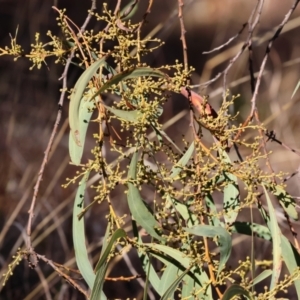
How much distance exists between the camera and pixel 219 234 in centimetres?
56

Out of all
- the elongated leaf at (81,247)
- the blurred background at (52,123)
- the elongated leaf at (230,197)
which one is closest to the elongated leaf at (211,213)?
the elongated leaf at (230,197)

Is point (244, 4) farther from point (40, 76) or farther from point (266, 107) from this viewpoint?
point (40, 76)

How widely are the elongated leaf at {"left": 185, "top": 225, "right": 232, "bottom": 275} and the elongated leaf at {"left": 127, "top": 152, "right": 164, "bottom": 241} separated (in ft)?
0.17

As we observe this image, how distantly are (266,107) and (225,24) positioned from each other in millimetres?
785

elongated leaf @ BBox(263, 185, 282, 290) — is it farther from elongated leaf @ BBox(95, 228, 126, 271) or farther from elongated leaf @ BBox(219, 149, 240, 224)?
elongated leaf @ BBox(95, 228, 126, 271)

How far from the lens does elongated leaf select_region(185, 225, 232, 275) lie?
0.55m

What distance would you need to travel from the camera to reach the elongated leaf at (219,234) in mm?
549

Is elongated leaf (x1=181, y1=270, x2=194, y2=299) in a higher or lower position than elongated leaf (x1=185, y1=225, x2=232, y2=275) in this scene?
lower

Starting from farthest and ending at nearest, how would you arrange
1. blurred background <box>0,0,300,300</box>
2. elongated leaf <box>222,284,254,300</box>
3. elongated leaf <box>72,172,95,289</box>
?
blurred background <box>0,0,300,300</box> → elongated leaf <box>72,172,95,289</box> → elongated leaf <box>222,284,254,300</box>

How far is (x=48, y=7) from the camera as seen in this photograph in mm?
2104

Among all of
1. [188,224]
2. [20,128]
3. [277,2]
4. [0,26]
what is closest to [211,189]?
[188,224]

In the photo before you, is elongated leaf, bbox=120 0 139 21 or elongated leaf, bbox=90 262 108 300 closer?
elongated leaf, bbox=90 262 108 300

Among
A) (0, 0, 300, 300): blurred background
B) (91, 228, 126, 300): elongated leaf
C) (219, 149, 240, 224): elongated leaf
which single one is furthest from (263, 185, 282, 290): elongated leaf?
(0, 0, 300, 300): blurred background

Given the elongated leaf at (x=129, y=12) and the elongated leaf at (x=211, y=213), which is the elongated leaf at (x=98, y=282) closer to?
the elongated leaf at (x=211, y=213)
